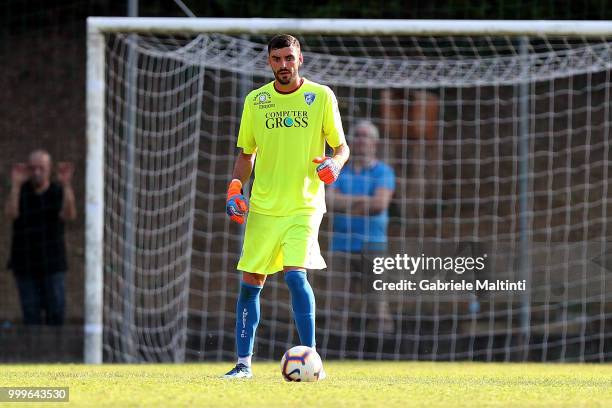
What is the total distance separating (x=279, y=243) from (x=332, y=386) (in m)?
0.88

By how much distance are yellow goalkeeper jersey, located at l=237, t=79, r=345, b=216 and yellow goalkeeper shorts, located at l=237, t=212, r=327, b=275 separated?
0.16ft

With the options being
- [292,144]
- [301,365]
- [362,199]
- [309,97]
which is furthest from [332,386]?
[362,199]

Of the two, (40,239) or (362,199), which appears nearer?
(362,199)

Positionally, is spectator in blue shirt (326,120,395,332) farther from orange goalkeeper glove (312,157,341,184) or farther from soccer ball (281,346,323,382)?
soccer ball (281,346,323,382)

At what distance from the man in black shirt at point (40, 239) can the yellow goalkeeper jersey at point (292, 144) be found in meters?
4.89

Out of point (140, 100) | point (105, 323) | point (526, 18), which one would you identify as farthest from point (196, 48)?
point (526, 18)

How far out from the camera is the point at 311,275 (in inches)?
513

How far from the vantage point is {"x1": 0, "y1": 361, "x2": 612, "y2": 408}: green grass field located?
576 cm

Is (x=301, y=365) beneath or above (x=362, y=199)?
beneath

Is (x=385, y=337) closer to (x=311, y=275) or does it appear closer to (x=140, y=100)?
(x=311, y=275)

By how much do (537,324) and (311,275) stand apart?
232 centimetres

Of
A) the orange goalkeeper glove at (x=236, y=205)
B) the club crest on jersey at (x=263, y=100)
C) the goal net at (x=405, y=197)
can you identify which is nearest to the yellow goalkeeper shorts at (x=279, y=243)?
the orange goalkeeper glove at (x=236, y=205)

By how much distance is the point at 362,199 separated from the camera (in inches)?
444
